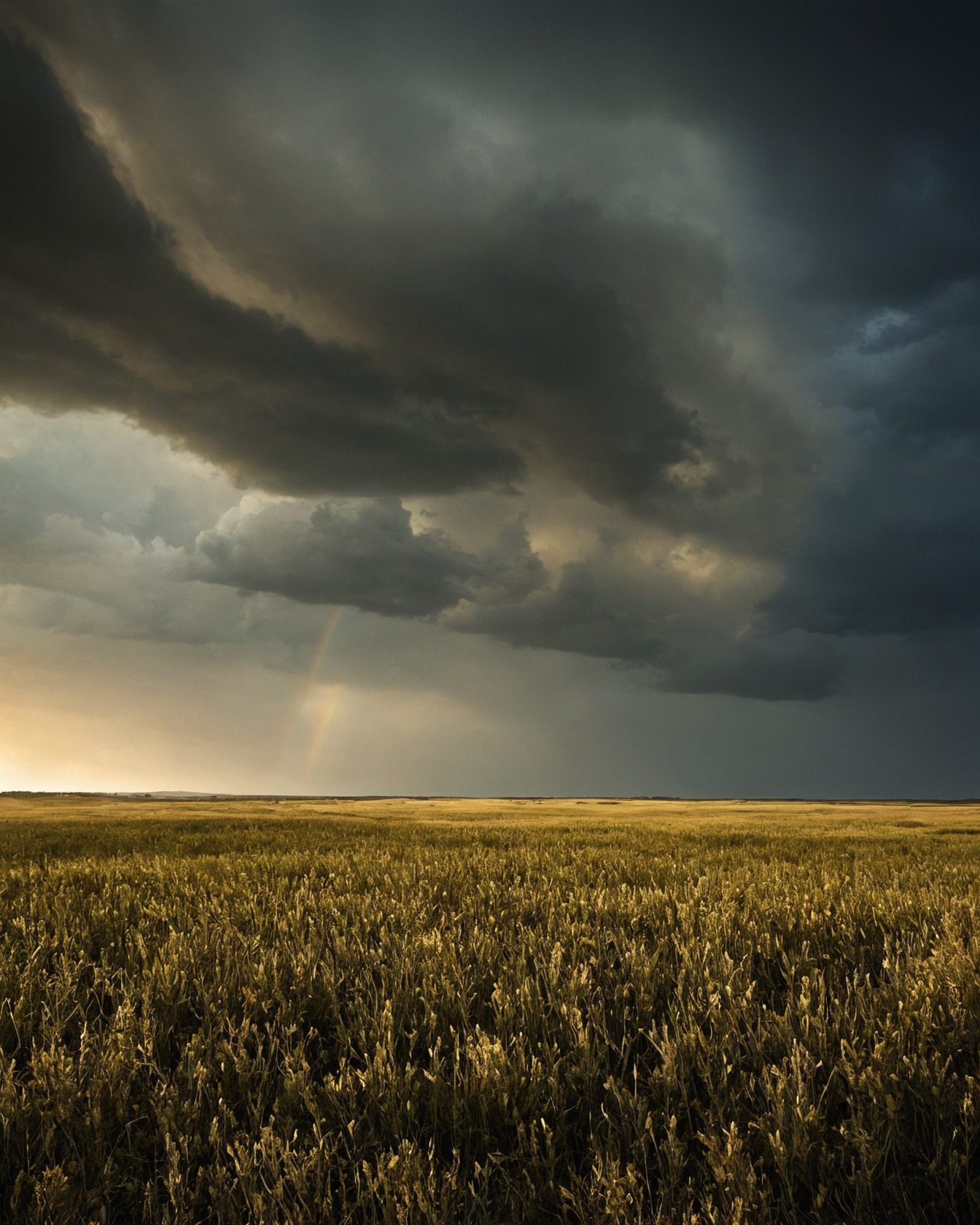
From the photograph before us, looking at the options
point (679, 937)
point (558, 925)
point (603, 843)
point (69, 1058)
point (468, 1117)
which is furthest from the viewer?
point (603, 843)

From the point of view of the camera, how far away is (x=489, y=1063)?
8.25ft

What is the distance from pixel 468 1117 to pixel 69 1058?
1.64 metres

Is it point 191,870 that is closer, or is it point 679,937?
point 679,937

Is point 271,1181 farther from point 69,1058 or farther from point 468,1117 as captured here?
point 69,1058

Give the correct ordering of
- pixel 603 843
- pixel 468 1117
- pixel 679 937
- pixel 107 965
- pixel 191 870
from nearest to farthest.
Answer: pixel 468 1117 → pixel 107 965 → pixel 679 937 → pixel 191 870 → pixel 603 843

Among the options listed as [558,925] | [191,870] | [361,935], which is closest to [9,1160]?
[361,935]

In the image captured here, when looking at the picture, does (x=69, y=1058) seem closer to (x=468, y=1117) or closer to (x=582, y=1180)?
(x=468, y=1117)

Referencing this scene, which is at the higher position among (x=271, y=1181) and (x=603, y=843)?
Result: (x=271, y=1181)

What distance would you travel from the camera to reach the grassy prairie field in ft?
6.81

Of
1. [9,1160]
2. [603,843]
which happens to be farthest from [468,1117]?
[603,843]

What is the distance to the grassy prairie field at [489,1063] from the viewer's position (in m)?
2.07

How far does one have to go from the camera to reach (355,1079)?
2758 mm

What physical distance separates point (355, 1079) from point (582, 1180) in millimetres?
1094

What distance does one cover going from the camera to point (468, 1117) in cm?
246
